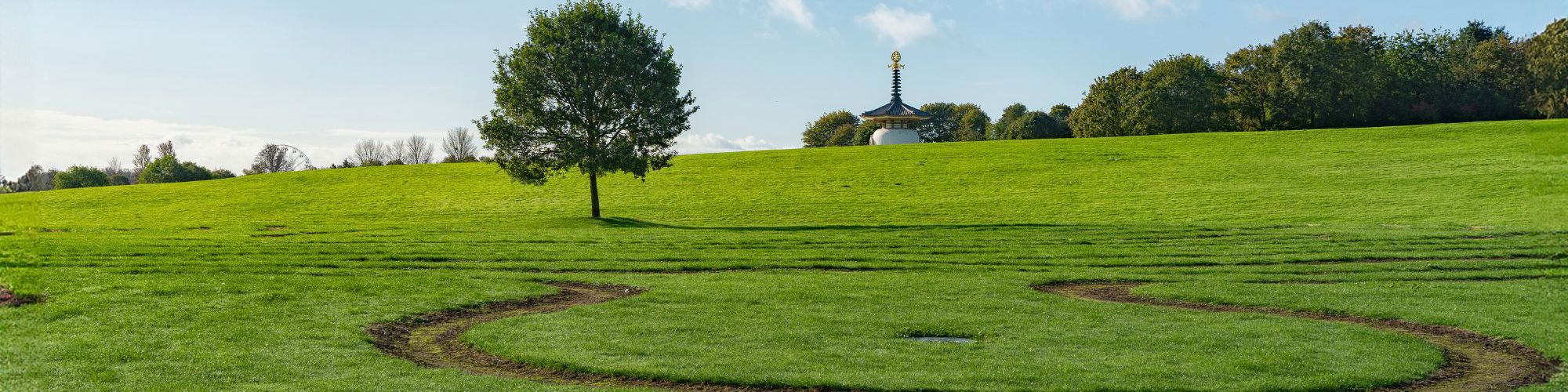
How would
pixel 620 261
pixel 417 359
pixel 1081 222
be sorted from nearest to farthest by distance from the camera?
1. pixel 417 359
2. pixel 620 261
3. pixel 1081 222

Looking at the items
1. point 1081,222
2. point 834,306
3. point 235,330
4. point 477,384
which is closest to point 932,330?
point 834,306

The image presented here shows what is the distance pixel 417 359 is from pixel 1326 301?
57.0 ft

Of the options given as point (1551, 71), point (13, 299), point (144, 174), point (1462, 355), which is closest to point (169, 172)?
point (144, 174)

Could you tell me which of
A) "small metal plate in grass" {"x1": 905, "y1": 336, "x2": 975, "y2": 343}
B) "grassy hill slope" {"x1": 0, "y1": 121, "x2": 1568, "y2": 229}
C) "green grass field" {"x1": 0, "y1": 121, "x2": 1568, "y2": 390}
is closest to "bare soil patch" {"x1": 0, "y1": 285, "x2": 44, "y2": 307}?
"green grass field" {"x1": 0, "y1": 121, "x2": 1568, "y2": 390}

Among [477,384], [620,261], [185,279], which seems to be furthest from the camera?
[620,261]

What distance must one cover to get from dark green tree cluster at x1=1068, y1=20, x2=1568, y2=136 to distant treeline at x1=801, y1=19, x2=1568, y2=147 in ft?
0.30

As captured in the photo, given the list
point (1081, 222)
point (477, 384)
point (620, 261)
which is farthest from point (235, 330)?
point (1081, 222)

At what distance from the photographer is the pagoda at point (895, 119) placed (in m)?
97.8

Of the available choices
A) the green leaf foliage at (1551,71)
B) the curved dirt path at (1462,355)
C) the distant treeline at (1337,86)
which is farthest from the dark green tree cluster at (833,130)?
the curved dirt path at (1462,355)

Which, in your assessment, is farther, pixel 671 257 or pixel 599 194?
pixel 599 194

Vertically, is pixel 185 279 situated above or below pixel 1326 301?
above

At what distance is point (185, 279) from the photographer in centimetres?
2089

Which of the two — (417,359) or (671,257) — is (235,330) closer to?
(417,359)

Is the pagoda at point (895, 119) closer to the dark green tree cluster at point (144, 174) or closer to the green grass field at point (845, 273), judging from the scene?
the green grass field at point (845, 273)
